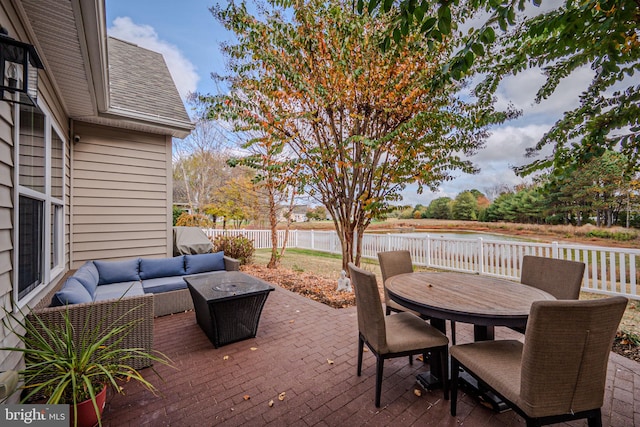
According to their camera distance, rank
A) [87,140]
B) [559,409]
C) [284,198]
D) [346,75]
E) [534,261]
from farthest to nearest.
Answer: [284,198] < [87,140] < [346,75] < [534,261] < [559,409]

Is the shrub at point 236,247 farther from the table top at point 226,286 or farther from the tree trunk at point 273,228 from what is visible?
the table top at point 226,286

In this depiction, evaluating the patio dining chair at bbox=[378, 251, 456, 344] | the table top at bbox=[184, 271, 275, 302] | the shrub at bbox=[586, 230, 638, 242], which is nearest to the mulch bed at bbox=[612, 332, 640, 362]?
the patio dining chair at bbox=[378, 251, 456, 344]

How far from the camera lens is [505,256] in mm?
5926

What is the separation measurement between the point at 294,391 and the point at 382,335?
94cm

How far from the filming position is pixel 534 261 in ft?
10.2

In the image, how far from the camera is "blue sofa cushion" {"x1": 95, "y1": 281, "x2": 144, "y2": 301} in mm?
3480

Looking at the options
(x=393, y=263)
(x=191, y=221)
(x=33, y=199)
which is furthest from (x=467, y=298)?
(x=191, y=221)

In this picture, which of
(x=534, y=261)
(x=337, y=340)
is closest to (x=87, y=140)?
(x=337, y=340)

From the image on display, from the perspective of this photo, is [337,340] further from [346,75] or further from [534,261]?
[346,75]

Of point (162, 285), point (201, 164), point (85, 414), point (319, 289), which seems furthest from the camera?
point (201, 164)

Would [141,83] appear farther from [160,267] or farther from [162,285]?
[162,285]

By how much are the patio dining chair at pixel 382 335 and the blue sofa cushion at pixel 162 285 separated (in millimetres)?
3226

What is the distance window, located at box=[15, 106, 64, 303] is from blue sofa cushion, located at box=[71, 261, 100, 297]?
0.25m

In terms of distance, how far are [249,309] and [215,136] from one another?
396 inches
